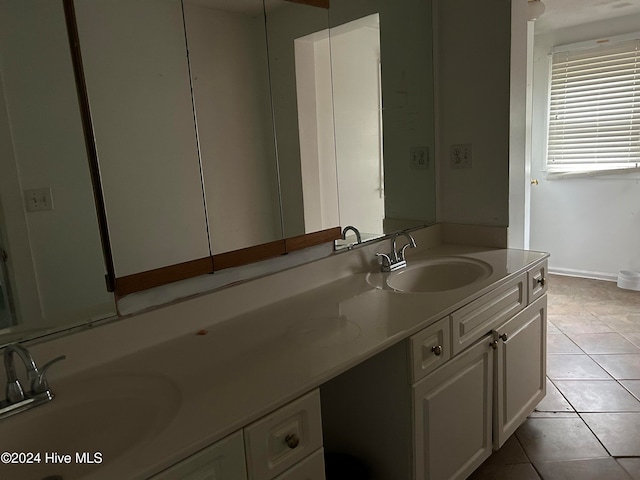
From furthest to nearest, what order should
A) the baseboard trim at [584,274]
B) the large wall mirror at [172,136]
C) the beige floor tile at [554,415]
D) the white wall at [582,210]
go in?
1. the baseboard trim at [584,274]
2. the white wall at [582,210]
3. the beige floor tile at [554,415]
4. the large wall mirror at [172,136]

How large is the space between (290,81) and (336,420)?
126cm

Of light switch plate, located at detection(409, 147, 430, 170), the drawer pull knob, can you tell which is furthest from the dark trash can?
light switch plate, located at detection(409, 147, 430, 170)

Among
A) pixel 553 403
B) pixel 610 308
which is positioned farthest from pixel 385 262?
pixel 610 308

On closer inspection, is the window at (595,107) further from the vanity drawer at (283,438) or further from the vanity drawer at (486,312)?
the vanity drawer at (283,438)

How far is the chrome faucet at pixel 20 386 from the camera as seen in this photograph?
996 mm

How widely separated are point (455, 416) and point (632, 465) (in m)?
0.94

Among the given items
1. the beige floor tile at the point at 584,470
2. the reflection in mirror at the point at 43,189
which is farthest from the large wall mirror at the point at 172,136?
the beige floor tile at the point at 584,470

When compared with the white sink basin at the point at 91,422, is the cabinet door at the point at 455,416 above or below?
below

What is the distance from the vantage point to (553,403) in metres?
2.39

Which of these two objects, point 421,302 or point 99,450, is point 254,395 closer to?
point 99,450

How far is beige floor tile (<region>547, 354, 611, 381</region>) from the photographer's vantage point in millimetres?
2641

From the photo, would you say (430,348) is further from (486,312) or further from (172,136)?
(172,136)

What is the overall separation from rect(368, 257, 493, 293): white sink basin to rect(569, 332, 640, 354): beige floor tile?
148cm

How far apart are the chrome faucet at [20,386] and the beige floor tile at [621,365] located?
2812 millimetres
